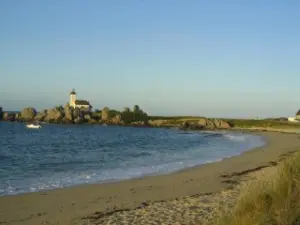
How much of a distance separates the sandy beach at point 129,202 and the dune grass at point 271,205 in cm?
209

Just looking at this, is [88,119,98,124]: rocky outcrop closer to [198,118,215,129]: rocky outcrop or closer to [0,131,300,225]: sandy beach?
[198,118,215,129]: rocky outcrop

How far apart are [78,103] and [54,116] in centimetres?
1222

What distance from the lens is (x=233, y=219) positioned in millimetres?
6465

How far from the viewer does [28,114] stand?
414 ft

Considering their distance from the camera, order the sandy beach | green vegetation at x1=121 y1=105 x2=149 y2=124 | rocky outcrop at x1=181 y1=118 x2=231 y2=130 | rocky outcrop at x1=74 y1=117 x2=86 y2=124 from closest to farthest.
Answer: the sandy beach
rocky outcrop at x1=181 y1=118 x2=231 y2=130
rocky outcrop at x1=74 y1=117 x2=86 y2=124
green vegetation at x1=121 y1=105 x2=149 y2=124

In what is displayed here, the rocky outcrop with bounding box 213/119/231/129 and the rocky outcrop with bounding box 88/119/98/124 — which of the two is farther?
the rocky outcrop with bounding box 88/119/98/124

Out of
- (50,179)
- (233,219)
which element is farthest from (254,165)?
(233,219)

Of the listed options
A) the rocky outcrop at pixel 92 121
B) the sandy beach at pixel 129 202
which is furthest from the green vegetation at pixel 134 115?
the sandy beach at pixel 129 202

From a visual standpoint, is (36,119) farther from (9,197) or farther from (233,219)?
(233,219)

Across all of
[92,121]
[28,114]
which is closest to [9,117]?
[28,114]

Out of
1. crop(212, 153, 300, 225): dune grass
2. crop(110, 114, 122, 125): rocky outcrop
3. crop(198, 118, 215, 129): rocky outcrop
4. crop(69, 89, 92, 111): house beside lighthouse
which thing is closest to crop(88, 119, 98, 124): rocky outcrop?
crop(110, 114, 122, 125): rocky outcrop

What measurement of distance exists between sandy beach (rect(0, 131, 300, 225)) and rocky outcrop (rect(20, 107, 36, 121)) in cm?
11272

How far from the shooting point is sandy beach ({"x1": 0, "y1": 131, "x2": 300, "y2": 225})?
10.6m

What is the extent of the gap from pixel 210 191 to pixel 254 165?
1031 centimetres
